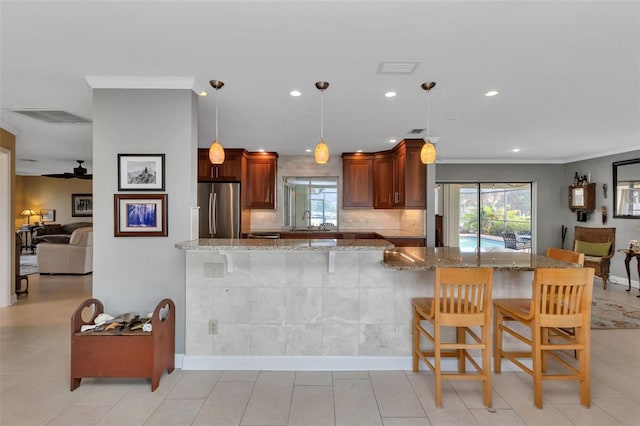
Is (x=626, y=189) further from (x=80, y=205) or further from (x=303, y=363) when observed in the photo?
(x=80, y=205)

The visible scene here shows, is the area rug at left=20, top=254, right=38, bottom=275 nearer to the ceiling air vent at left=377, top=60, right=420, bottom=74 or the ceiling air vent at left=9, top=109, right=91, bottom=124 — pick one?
the ceiling air vent at left=9, top=109, right=91, bottom=124

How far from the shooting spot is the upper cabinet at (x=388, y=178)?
5.13 meters

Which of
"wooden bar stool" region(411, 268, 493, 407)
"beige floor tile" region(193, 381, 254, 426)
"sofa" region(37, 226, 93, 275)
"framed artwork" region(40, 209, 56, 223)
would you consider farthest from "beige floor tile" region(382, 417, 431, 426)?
"framed artwork" region(40, 209, 56, 223)

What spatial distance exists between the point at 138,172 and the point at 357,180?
404cm

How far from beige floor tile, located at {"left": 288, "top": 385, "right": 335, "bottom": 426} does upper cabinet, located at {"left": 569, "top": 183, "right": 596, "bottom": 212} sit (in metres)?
6.61

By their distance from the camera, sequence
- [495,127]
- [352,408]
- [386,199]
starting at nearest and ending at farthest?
1. [352,408]
2. [495,127]
3. [386,199]

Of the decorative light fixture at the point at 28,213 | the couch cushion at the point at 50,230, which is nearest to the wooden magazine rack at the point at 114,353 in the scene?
the couch cushion at the point at 50,230

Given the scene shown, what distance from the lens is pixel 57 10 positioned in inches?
72.7

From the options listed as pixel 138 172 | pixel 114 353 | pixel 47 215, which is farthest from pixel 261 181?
pixel 47 215

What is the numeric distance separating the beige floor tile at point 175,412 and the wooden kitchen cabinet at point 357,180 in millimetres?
4370

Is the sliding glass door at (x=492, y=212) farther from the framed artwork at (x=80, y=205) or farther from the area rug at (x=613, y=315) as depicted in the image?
the framed artwork at (x=80, y=205)

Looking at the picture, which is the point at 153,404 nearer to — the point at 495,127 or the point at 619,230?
the point at 495,127

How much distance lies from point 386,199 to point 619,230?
4.23 m

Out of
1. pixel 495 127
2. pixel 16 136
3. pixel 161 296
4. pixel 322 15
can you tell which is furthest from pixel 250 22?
pixel 16 136
